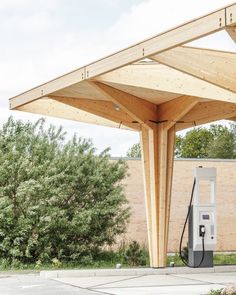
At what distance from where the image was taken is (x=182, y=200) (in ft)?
80.5

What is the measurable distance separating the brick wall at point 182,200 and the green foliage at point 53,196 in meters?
4.41

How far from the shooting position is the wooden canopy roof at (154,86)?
10113 millimetres

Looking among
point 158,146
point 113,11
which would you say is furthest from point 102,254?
point 113,11

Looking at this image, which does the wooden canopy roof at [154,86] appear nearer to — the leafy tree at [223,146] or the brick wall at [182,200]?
the brick wall at [182,200]

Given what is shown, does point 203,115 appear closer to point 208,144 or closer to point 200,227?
point 200,227

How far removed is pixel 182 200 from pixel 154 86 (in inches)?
485

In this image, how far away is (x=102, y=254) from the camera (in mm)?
18984

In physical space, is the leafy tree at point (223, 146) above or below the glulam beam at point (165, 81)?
above

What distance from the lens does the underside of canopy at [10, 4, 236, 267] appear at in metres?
10.6

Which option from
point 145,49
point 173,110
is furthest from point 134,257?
point 145,49

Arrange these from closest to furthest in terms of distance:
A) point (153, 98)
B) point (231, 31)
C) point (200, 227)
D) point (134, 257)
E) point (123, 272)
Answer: point (231, 31) → point (123, 272) → point (153, 98) → point (200, 227) → point (134, 257)

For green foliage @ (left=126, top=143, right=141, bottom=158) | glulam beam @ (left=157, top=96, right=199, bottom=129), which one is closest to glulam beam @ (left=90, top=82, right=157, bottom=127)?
glulam beam @ (left=157, top=96, right=199, bottom=129)

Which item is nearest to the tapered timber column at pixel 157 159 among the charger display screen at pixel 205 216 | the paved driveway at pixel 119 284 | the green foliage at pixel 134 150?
the charger display screen at pixel 205 216

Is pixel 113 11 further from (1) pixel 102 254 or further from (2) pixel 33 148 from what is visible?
(1) pixel 102 254
